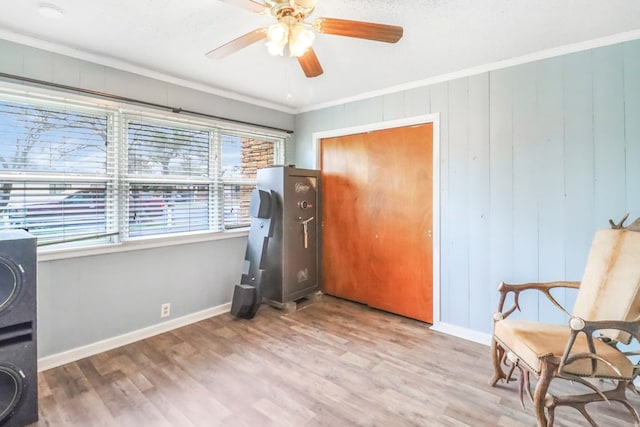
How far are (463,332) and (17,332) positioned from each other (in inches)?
127

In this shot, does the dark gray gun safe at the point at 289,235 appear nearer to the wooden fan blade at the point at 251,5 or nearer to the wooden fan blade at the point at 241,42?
the wooden fan blade at the point at 241,42

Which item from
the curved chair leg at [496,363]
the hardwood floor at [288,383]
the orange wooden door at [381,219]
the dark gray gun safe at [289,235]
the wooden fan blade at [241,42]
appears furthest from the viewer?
the dark gray gun safe at [289,235]

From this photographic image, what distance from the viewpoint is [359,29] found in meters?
1.61

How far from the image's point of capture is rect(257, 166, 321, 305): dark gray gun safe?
3.47 meters

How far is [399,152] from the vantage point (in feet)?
11.0

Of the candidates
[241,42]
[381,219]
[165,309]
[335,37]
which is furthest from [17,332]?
[381,219]

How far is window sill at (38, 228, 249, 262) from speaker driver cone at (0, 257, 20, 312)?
56 centimetres

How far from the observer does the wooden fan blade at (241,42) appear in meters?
1.70

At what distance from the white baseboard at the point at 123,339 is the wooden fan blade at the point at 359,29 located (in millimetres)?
2825

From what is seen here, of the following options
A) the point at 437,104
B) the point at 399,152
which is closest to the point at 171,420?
the point at 399,152

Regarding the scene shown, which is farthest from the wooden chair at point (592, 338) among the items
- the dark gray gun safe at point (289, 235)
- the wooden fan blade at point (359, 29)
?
the dark gray gun safe at point (289, 235)

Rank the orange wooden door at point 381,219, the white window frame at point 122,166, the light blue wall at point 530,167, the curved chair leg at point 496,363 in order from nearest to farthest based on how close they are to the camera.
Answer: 1. the curved chair leg at point 496,363
2. the light blue wall at point 530,167
3. the white window frame at point 122,166
4. the orange wooden door at point 381,219

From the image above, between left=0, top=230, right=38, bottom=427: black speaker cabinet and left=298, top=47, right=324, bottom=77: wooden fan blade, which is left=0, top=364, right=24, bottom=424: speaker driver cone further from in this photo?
left=298, top=47, right=324, bottom=77: wooden fan blade

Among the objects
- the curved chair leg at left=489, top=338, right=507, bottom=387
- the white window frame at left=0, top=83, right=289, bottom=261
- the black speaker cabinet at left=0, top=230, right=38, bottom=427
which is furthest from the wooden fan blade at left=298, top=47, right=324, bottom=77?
the curved chair leg at left=489, top=338, right=507, bottom=387
